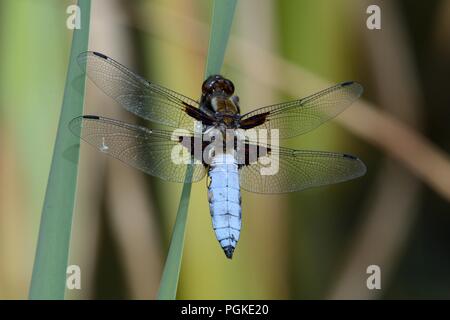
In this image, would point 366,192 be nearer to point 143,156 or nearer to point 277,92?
point 277,92

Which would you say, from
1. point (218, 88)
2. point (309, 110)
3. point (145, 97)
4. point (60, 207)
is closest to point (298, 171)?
point (309, 110)

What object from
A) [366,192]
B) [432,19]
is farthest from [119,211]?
[432,19]

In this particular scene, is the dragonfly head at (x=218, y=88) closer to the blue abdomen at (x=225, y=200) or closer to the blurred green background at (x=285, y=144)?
the blue abdomen at (x=225, y=200)

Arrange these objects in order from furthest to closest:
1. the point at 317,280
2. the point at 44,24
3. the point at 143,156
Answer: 1. the point at 317,280
2. the point at 44,24
3. the point at 143,156

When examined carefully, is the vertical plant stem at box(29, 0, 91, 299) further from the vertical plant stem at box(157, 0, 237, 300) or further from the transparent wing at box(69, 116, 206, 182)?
the transparent wing at box(69, 116, 206, 182)

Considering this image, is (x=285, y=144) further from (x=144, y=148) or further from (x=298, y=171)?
(x=144, y=148)
